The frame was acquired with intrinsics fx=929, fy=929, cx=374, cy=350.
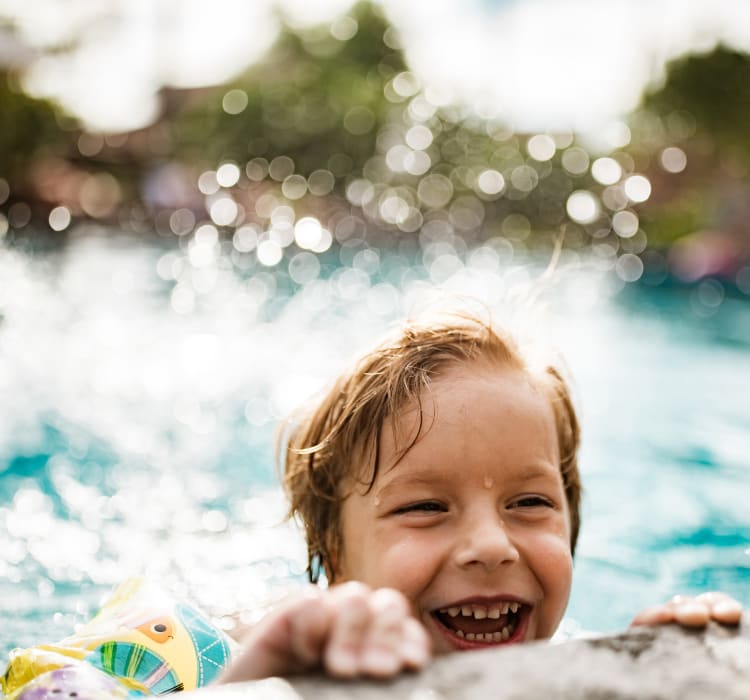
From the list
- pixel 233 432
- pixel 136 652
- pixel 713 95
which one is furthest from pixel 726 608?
pixel 713 95

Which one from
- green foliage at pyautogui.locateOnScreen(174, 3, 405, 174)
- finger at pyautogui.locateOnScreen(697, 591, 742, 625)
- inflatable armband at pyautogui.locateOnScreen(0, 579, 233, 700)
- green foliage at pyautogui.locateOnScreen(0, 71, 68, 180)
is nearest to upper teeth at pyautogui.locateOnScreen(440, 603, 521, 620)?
finger at pyautogui.locateOnScreen(697, 591, 742, 625)

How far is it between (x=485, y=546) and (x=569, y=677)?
0.62 meters

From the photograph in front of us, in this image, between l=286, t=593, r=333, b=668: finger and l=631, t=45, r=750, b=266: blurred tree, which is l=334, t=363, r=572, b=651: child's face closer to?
l=286, t=593, r=333, b=668: finger

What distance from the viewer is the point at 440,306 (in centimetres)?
260

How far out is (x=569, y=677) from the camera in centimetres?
116

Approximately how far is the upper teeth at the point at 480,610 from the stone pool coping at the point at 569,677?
23.3 inches

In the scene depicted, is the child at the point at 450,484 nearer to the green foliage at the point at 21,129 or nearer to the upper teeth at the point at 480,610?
the upper teeth at the point at 480,610

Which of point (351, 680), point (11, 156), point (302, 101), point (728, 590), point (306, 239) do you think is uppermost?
point (302, 101)

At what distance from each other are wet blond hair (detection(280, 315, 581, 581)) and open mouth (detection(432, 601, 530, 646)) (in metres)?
0.35

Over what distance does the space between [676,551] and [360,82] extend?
21966mm

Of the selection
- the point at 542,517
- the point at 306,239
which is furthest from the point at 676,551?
the point at 306,239

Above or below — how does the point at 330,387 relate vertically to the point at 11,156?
below

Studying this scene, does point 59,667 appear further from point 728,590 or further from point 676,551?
point 676,551

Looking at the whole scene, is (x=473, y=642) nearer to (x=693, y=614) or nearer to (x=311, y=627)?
(x=693, y=614)
